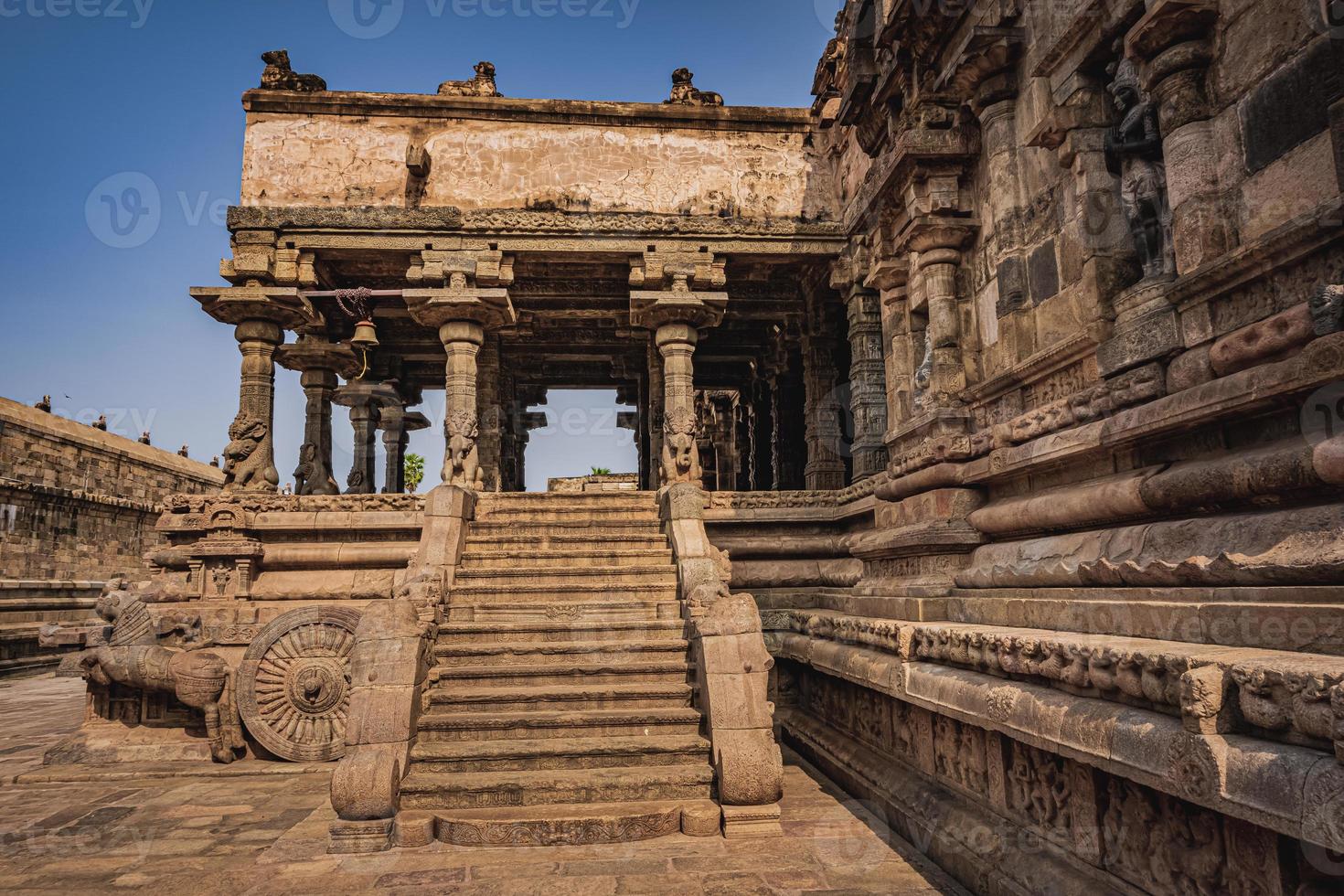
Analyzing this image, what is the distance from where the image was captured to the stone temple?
2928 mm

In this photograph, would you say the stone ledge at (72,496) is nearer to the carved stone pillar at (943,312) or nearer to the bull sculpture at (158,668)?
the bull sculpture at (158,668)

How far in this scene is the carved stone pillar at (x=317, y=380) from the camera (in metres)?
13.4

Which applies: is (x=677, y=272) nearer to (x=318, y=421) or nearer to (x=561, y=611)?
(x=561, y=611)

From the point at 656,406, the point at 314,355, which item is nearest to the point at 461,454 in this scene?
the point at 314,355

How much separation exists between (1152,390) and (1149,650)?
154cm

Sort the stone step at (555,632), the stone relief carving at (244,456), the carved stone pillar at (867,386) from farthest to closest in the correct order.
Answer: the stone relief carving at (244,456)
the carved stone pillar at (867,386)
the stone step at (555,632)

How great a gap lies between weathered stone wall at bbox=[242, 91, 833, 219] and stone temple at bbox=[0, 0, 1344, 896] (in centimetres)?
6

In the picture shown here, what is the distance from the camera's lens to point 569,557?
8.31 metres

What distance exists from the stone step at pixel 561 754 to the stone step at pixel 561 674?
0.78 metres

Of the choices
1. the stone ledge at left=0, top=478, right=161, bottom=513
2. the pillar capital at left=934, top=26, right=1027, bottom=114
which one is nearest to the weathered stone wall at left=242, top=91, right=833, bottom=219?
the pillar capital at left=934, top=26, right=1027, bottom=114

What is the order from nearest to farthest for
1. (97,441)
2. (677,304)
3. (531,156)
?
(677,304)
(531,156)
(97,441)

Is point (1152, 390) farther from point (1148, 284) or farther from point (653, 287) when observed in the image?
point (653, 287)

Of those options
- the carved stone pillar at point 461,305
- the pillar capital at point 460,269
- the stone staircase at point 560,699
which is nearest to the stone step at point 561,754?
the stone staircase at point 560,699

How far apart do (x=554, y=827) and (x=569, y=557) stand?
12.3 ft
